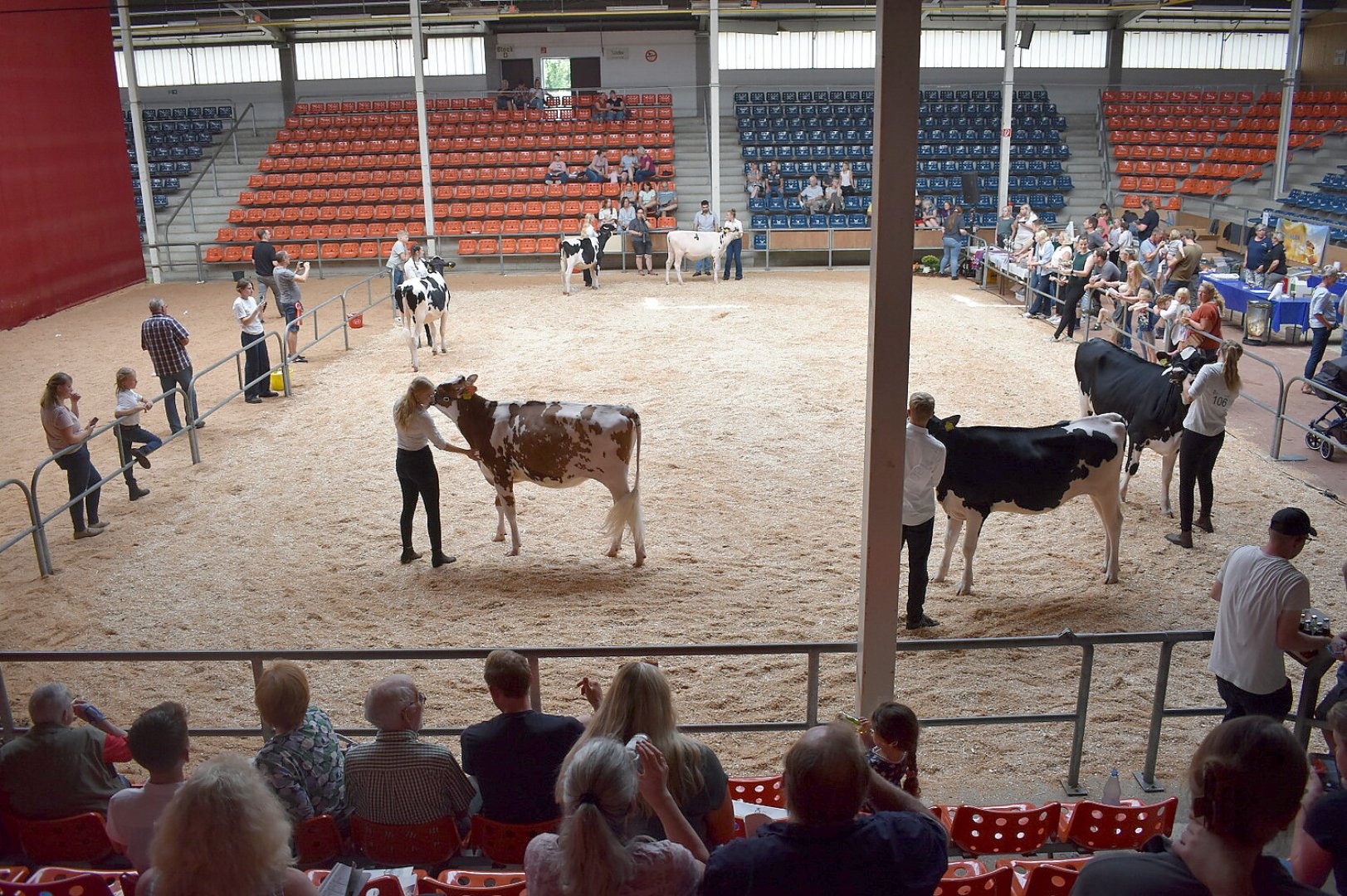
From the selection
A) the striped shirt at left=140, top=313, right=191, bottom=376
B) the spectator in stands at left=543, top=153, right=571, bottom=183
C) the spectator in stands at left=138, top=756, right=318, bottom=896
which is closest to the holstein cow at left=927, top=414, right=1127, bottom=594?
the spectator in stands at left=138, top=756, right=318, bottom=896

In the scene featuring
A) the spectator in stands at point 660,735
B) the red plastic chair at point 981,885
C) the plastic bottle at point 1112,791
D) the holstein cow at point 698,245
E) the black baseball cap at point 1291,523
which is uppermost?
the holstein cow at point 698,245

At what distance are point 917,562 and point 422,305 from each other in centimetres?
948

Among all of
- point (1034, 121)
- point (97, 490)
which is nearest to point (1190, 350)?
point (97, 490)

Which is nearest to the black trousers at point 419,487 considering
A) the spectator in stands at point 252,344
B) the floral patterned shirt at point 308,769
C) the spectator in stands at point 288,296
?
the floral patterned shirt at point 308,769

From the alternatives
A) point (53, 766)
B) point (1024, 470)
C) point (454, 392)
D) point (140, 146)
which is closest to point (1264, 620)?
point (1024, 470)

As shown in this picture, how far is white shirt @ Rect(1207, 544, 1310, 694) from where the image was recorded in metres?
4.52

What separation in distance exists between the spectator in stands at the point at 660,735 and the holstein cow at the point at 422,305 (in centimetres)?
1151

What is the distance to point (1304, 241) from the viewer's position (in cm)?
1917

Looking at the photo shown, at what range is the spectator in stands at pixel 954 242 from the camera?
21359 millimetres

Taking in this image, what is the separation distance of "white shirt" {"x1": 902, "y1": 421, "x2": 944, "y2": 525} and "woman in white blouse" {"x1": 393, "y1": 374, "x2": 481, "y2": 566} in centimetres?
328

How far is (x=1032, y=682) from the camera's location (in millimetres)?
6434

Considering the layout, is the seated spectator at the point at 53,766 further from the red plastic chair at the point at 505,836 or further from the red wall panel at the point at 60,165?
the red wall panel at the point at 60,165

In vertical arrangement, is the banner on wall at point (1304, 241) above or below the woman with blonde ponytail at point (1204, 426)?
above

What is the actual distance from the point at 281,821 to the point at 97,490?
25.4 ft
